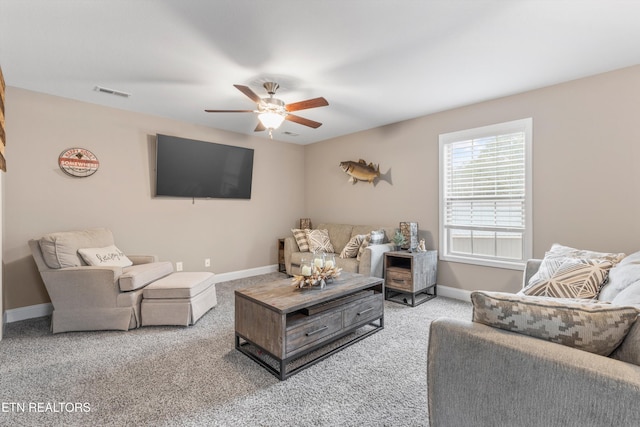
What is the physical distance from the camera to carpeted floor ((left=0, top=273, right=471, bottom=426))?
164 centimetres

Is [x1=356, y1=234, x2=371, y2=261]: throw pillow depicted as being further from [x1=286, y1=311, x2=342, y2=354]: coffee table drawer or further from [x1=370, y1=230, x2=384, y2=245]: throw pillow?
[x1=286, y1=311, x2=342, y2=354]: coffee table drawer

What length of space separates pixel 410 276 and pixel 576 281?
6.02 ft

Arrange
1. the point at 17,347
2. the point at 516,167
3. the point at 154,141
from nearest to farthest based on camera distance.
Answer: the point at 17,347, the point at 516,167, the point at 154,141

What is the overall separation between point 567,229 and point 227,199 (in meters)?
4.52

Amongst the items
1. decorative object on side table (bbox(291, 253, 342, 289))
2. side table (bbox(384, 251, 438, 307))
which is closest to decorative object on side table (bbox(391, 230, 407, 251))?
side table (bbox(384, 251, 438, 307))

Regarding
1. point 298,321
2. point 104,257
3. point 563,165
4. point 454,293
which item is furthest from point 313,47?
point 454,293

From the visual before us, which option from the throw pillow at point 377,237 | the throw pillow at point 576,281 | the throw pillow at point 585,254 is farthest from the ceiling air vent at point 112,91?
the throw pillow at point 585,254

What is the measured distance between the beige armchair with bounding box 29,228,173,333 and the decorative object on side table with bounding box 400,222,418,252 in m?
3.23

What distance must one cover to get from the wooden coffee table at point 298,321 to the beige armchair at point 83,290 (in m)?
1.26

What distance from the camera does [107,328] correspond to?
2760mm

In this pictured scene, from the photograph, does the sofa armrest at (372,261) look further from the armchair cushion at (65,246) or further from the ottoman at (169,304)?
the armchair cushion at (65,246)

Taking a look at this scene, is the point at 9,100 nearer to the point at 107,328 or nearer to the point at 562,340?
the point at 107,328

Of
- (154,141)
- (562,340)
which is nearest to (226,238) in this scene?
(154,141)

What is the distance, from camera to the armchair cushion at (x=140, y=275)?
2.77 meters
